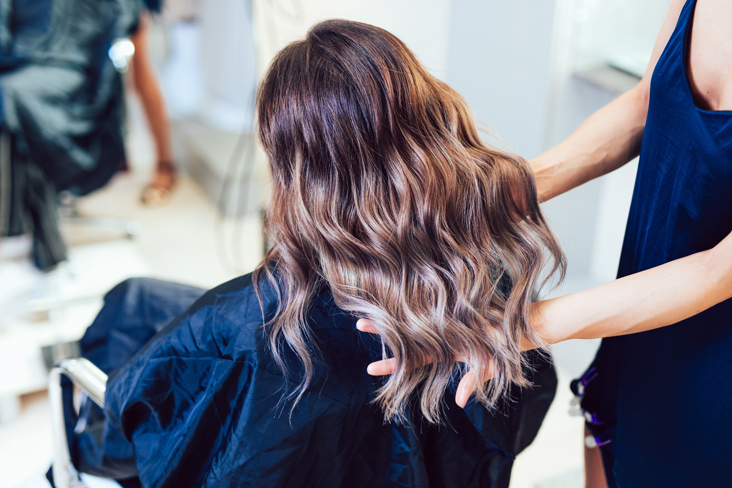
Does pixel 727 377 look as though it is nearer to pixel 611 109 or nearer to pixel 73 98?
pixel 611 109

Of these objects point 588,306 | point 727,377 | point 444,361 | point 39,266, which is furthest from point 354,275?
point 39,266

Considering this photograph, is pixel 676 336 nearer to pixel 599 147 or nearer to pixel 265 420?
pixel 599 147

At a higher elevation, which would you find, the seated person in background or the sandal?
the sandal

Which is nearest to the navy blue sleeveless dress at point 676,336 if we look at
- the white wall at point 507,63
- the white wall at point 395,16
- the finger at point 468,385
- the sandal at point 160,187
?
the finger at point 468,385

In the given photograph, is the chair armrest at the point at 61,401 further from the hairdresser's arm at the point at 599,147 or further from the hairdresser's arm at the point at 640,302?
the hairdresser's arm at the point at 599,147

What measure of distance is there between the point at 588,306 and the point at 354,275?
309 millimetres

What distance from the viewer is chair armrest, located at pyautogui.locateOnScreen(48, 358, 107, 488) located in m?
1.06

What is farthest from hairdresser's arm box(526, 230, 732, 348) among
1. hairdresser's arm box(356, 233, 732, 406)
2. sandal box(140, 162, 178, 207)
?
sandal box(140, 162, 178, 207)

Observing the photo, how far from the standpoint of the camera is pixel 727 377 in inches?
35.0

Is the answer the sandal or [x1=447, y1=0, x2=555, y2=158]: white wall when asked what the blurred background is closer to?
[x1=447, y1=0, x2=555, y2=158]: white wall

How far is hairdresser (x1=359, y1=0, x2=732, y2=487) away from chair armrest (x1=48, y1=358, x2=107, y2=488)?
1.66 feet

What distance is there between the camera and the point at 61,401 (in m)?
1.11

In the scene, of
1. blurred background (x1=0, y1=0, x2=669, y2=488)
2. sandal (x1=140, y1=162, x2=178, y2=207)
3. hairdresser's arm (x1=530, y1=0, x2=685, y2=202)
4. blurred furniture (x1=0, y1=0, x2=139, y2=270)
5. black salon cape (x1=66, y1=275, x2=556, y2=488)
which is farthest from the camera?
sandal (x1=140, y1=162, x2=178, y2=207)

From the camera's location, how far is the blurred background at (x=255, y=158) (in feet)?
5.31
